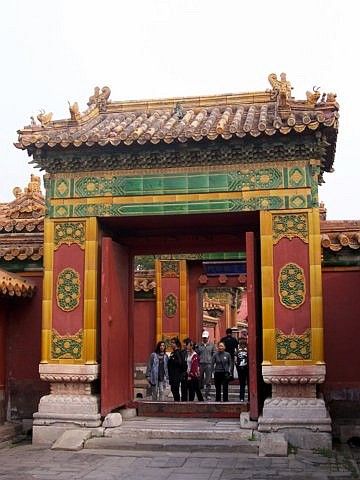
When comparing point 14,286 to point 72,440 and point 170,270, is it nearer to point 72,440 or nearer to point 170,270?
point 72,440

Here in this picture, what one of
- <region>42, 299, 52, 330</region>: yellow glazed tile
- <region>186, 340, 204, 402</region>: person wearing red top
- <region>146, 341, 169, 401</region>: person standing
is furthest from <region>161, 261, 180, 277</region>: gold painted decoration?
<region>42, 299, 52, 330</region>: yellow glazed tile

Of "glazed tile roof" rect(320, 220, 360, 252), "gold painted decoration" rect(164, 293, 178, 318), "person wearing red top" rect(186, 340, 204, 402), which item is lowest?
"person wearing red top" rect(186, 340, 204, 402)

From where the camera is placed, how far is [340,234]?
10.8m

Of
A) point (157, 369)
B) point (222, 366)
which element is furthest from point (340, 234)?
point (157, 369)

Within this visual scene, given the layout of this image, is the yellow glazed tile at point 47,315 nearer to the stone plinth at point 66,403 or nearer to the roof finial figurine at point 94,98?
the stone plinth at point 66,403

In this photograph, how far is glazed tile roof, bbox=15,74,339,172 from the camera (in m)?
10.0

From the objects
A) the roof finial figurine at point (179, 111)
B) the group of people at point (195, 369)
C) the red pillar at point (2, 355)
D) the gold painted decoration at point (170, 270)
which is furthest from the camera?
the gold painted decoration at point (170, 270)

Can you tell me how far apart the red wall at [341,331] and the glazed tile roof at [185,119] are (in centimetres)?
252

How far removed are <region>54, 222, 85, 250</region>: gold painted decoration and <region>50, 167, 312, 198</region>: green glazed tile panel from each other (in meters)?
0.47

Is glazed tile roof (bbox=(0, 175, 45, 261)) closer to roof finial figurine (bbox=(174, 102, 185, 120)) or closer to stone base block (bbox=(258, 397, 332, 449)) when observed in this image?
roof finial figurine (bbox=(174, 102, 185, 120))

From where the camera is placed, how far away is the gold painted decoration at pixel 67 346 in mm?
10375

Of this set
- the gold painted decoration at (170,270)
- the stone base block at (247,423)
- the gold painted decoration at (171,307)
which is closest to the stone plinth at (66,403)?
the stone base block at (247,423)

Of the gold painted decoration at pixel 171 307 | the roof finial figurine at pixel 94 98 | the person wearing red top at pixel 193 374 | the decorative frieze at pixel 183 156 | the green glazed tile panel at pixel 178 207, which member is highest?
the roof finial figurine at pixel 94 98

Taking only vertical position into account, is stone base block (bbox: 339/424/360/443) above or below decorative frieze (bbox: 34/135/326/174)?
below
